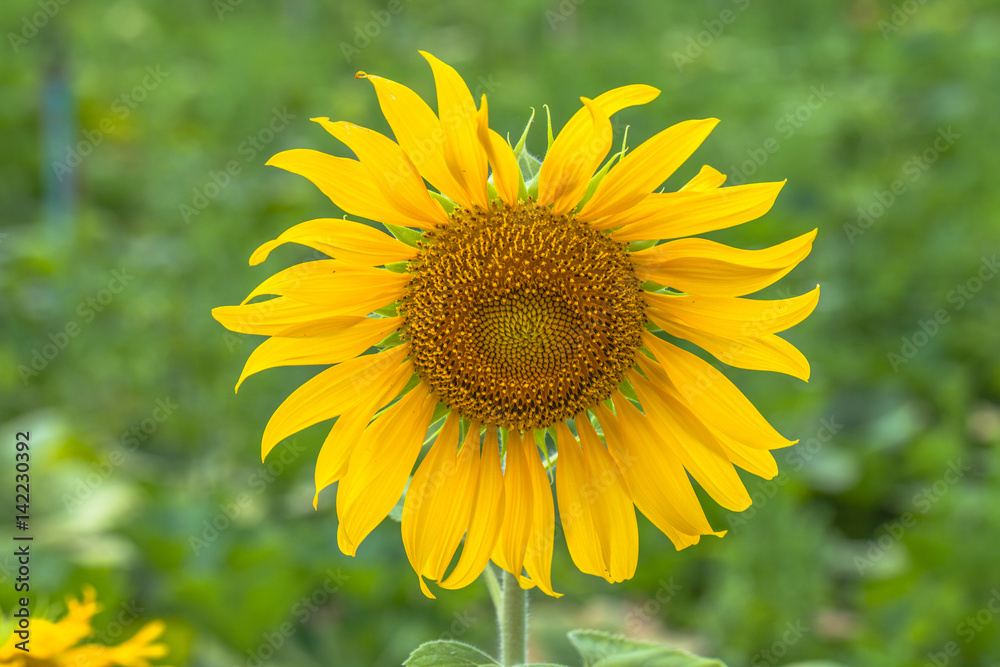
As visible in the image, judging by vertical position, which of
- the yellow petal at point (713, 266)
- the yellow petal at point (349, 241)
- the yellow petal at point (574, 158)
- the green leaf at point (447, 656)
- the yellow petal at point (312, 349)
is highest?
the yellow petal at point (574, 158)

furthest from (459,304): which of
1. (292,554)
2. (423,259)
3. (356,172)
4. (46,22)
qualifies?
(46,22)

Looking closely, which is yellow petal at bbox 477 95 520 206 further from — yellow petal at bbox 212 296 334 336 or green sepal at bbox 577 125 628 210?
yellow petal at bbox 212 296 334 336

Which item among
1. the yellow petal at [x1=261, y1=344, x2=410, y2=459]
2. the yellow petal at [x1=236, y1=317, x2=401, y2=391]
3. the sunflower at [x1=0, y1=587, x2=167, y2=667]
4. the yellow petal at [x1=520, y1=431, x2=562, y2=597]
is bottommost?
the sunflower at [x1=0, y1=587, x2=167, y2=667]

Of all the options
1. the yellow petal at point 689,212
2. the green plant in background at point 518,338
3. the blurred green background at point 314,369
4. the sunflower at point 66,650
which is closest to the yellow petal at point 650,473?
the green plant in background at point 518,338

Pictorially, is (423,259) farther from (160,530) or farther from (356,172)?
(160,530)

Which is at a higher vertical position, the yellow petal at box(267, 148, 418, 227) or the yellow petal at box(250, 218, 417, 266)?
the yellow petal at box(267, 148, 418, 227)

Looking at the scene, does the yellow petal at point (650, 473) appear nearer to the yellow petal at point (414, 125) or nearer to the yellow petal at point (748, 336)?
the yellow petal at point (748, 336)

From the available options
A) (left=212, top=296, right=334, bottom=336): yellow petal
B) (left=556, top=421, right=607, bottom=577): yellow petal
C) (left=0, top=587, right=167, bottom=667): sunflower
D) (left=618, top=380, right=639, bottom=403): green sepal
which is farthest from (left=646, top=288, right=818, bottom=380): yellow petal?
(left=0, top=587, right=167, bottom=667): sunflower
